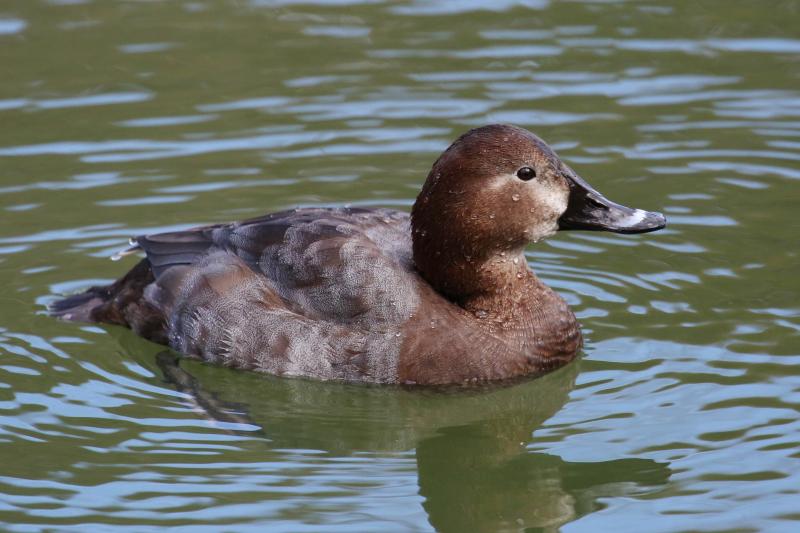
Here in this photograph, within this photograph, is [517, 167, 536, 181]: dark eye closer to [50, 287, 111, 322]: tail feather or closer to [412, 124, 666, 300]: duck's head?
[412, 124, 666, 300]: duck's head

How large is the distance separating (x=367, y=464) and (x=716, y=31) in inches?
251

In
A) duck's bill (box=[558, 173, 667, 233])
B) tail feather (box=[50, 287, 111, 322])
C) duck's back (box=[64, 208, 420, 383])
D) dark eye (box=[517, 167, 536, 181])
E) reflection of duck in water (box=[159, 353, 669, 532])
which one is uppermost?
dark eye (box=[517, 167, 536, 181])

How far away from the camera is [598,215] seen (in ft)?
23.2

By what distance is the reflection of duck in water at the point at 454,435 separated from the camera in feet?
19.3

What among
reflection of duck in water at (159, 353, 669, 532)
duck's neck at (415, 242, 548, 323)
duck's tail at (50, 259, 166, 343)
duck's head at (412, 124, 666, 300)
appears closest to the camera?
reflection of duck in water at (159, 353, 669, 532)

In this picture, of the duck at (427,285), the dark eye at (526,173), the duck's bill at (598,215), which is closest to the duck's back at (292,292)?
the duck at (427,285)

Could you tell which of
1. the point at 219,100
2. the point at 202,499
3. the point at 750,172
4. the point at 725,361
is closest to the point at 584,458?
the point at 725,361

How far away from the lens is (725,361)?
7.00 m

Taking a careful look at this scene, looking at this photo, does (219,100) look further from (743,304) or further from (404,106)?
(743,304)

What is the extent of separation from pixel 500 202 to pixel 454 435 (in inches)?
48.2

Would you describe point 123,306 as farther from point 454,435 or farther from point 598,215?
point 598,215

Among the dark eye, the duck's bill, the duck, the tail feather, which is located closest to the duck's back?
the duck

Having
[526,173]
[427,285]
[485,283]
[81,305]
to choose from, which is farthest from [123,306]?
[526,173]

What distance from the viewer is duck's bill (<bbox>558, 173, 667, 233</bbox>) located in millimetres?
7062
